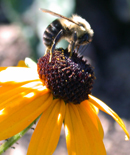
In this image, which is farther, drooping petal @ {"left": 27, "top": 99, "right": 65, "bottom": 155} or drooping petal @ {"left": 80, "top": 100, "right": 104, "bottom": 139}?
drooping petal @ {"left": 80, "top": 100, "right": 104, "bottom": 139}

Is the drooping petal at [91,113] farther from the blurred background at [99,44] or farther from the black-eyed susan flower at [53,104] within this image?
the blurred background at [99,44]

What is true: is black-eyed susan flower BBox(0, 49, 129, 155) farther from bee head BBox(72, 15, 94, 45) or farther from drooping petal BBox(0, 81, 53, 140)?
bee head BBox(72, 15, 94, 45)

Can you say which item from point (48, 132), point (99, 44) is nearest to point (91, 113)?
point (48, 132)

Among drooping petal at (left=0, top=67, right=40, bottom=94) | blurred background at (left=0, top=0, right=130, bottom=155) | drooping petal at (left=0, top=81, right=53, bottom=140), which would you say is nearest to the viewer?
drooping petal at (left=0, top=81, right=53, bottom=140)

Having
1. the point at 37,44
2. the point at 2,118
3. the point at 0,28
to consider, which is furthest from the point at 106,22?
the point at 2,118

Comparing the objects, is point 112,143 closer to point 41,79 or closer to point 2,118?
point 41,79

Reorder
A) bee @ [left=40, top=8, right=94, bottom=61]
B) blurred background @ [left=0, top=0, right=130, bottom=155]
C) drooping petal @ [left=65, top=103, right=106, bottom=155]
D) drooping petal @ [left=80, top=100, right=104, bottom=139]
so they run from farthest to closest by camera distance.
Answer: blurred background @ [left=0, top=0, right=130, bottom=155], bee @ [left=40, top=8, right=94, bottom=61], drooping petal @ [left=80, top=100, right=104, bottom=139], drooping petal @ [left=65, top=103, right=106, bottom=155]

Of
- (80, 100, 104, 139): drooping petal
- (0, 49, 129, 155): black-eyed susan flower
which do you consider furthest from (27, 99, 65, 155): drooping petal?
(80, 100, 104, 139): drooping petal

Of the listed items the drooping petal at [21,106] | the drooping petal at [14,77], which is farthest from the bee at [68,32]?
the drooping petal at [21,106]
